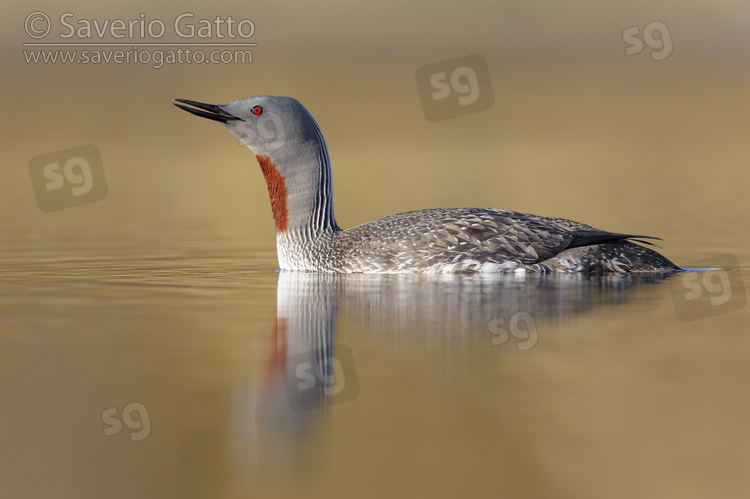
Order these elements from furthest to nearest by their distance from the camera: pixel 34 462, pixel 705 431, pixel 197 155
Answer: pixel 197 155 < pixel 705 431 < pixel 34 462

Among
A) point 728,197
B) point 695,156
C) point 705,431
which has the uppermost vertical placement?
point 695,156

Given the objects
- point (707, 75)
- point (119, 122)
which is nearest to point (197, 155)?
point (119, 122)

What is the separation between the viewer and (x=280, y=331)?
5.64m

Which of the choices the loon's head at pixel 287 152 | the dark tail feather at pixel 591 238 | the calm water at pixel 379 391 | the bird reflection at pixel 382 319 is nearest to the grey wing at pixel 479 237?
the dark tail feather at pixel 591 238

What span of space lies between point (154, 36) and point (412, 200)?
24050 millimetres

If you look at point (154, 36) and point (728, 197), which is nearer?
point (728, 197)

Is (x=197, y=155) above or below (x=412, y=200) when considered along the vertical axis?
above

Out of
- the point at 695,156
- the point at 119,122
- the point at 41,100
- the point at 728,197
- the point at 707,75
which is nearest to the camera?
the point at 728,197

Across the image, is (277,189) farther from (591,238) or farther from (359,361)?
(359,361)

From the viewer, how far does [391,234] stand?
7.93 m

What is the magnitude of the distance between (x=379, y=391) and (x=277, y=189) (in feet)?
14.3

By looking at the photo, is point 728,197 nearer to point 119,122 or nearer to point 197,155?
point 197,155

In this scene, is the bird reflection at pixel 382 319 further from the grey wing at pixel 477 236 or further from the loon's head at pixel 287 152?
the loon's head at pixel 287 152

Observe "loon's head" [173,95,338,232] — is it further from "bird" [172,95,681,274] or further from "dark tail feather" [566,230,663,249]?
"dark tail feather" [566,230,663,249]
